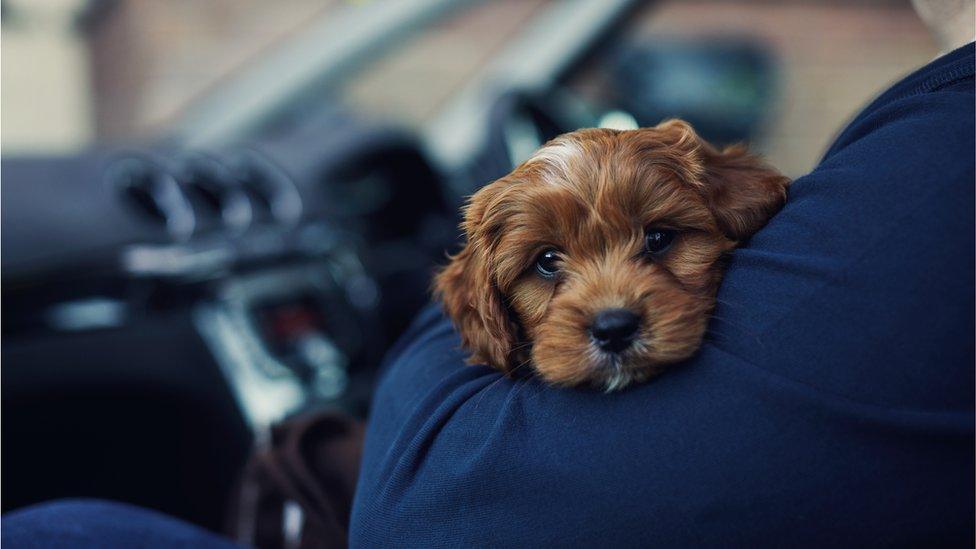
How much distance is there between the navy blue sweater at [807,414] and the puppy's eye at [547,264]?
1.32ft

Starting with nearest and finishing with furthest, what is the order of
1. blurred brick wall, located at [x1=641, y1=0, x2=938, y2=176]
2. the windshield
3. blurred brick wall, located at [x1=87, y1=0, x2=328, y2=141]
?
the windshield, blurred brick wall, located at [x1=87, y1=0, x2=328, y2=141], blurred brick wall, located at [x1=641, y1=0, x2=938, y2=176]

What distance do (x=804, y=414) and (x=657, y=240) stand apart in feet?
1.79

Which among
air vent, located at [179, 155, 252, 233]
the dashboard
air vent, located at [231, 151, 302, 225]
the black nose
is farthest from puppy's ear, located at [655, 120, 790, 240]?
air vent, located at [231, 151, 302, 225]

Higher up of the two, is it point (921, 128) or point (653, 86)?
point (921, 128)

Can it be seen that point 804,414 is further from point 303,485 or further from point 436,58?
point 436,58

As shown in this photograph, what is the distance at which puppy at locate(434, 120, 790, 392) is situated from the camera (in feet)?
4.49

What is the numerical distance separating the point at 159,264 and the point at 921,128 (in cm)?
249

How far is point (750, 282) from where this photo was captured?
1178 mm

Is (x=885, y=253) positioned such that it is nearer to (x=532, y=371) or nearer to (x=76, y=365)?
(x=532, y=371)

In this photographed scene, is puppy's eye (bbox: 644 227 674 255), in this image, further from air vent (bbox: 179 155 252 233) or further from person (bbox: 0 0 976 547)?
air vent (bbox: 179 155 252 233)

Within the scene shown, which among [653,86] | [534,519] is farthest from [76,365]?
[653,86]

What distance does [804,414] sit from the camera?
102 cm

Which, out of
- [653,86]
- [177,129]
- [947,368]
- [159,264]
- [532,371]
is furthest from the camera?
[653,86]

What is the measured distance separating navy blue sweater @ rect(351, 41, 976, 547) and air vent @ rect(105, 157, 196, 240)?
7.00 ft
